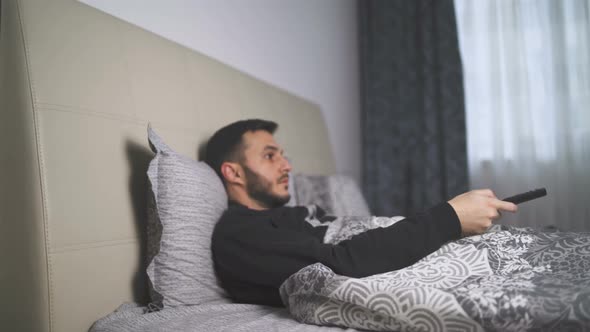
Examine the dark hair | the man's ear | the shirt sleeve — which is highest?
the dark hair

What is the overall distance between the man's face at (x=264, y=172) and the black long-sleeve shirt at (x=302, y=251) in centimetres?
27

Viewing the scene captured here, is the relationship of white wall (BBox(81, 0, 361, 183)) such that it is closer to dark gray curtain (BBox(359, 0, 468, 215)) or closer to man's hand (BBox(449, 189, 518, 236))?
dark gray curtain (BBox(359, 0, 468, 215))

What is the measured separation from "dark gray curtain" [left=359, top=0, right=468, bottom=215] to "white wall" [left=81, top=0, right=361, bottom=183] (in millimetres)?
130

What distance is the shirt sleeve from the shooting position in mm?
968

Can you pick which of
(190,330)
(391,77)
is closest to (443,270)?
(190,330)

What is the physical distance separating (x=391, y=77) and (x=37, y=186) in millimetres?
2541

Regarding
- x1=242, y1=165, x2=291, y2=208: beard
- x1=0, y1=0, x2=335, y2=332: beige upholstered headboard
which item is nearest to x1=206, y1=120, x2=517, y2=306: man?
x1=242, y1=165, x2=291, y2=208: beard

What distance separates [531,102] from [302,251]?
2285mm

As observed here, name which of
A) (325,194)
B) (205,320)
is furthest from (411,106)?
(205,320)

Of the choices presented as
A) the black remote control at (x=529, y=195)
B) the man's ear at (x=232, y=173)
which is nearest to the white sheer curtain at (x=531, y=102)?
the black remote control at (x=529, y=195)

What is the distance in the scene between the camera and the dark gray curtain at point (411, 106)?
9.18 ft

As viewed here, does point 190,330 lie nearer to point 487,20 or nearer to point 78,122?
point 78,122

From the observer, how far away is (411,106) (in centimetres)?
297

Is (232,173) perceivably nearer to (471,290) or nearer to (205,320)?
(205,320)
